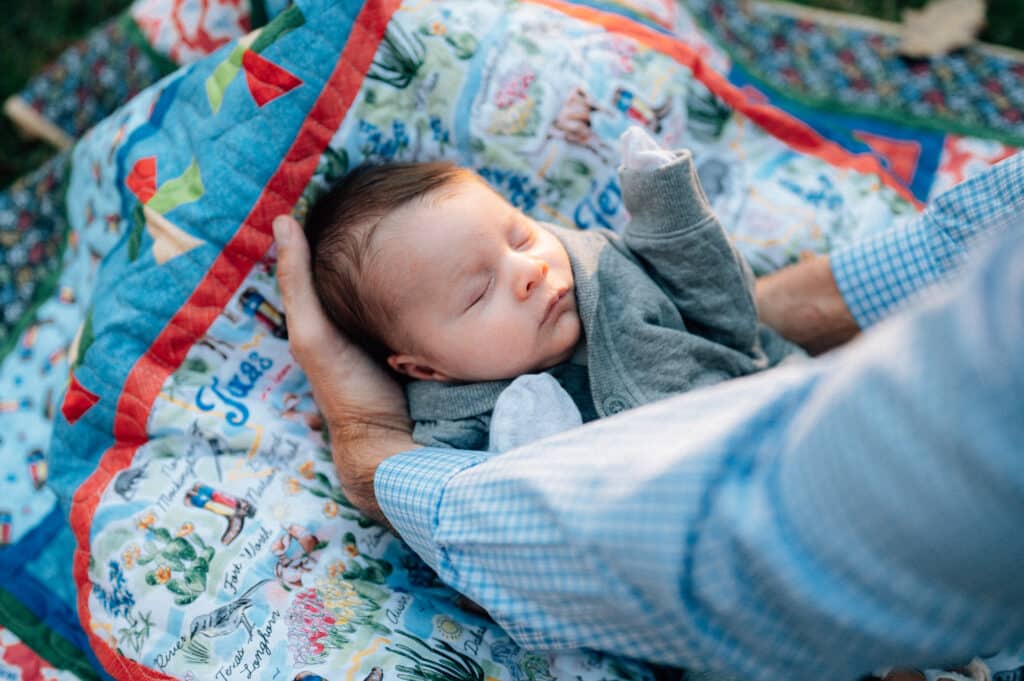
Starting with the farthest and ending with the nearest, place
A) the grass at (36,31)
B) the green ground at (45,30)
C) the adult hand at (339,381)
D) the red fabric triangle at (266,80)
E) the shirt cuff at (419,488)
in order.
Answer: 1. the grass at (36,31)
2. the green ground at (45,30)
3. the red fabric triangle at (266,80)
4. the adult hand at (339,381)
5. the shirt cuff at (419,488)

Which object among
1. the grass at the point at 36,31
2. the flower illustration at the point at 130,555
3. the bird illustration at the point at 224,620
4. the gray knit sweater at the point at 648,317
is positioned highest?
the grass at the point at 36,31

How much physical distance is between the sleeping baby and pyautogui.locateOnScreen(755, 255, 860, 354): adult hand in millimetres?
134

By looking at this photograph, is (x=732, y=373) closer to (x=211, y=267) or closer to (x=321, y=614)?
(x=321, y=614)

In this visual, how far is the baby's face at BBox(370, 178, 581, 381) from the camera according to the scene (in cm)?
122

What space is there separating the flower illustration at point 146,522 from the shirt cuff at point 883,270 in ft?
4.01

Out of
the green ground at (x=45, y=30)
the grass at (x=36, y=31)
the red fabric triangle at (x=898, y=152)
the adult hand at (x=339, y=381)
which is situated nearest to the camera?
the adult hand at (x=339, y=381)

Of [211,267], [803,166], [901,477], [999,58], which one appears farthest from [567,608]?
[999,58]

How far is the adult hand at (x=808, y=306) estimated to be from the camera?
1.43m

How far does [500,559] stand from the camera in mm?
915

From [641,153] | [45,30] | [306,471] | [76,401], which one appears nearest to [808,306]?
[641,153]

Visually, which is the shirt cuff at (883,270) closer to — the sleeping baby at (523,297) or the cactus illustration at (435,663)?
the sleeping baby at (523,297)

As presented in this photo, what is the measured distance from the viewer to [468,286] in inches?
48.6

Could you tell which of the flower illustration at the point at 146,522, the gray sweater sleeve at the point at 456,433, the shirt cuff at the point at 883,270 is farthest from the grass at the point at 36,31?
the shirt cuff at the point at 883,270

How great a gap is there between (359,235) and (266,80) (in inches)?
14.6
